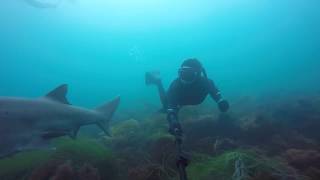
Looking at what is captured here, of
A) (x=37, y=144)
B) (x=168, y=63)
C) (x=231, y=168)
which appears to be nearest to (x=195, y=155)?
(x=231, y=168)

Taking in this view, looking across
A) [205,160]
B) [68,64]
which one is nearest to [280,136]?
[205,160]

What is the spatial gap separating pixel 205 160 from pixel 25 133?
139 inches

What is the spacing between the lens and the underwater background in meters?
8.45

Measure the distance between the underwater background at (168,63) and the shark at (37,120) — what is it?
2.15ft

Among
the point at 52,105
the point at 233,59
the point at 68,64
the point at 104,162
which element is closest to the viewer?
the point at 52,105

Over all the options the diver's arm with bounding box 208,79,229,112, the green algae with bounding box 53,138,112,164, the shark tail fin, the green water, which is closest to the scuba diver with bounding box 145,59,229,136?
the diver's arm with bounding box 208,79,229,112

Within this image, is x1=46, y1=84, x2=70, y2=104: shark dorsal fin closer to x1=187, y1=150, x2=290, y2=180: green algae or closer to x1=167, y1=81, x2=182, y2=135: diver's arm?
x1=167, y1=81, x2=182, y2=135: diver's arm

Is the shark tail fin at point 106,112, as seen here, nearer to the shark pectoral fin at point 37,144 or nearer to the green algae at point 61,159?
the green algae at point 61,159

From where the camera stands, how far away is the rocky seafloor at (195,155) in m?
6.25

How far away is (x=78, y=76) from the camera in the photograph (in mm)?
112500

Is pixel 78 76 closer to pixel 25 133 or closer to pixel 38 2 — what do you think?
pixel 38 2

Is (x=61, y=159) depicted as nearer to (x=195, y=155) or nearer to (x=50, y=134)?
(x=50, y=134)

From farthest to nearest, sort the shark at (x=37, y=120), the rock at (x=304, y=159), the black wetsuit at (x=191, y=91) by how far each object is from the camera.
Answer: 1. the black wetsuit at (x=191, y=91)
2. the rock at (x=304, y=159)
3. the shark at (x=37, y=120)

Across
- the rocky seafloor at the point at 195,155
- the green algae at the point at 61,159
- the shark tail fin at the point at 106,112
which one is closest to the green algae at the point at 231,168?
the rocky seafloor at the point at 195,155
